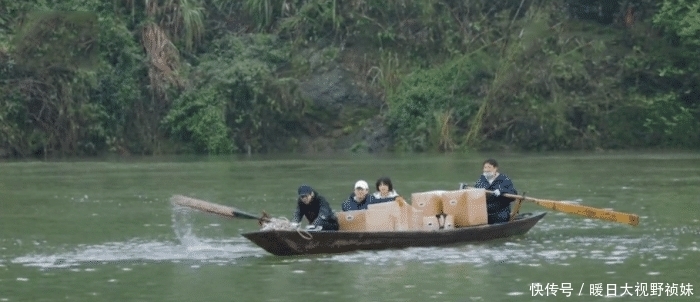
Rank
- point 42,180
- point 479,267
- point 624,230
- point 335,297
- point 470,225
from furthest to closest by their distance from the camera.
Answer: point 42,180
point 624,230
point 470,225
point 479,267
point 335,297

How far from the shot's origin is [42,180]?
3941 cm

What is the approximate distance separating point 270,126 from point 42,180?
15.6 meters

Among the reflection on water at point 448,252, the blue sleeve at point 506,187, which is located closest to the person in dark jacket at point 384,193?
the reflection on water at point 448,252

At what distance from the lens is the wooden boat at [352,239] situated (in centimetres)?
2152

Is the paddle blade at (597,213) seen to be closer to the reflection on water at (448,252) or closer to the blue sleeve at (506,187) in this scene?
the reflection on water at (448,252)

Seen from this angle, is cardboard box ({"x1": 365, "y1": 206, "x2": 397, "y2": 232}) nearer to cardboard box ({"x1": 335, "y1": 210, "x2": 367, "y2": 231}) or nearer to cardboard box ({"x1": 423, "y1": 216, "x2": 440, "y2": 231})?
cardboard box ({"x1": 335, "y1": 210, "x2": 367, "y2": 231})

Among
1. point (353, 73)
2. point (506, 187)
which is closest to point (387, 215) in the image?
point (506, 187)

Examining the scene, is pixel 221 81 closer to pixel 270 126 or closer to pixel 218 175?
pixel 270 126

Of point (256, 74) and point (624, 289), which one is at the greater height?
point (256, 74)

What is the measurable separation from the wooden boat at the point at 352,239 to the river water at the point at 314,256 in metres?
0.19

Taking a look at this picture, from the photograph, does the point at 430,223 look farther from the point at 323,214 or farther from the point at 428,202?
the point at 323,214

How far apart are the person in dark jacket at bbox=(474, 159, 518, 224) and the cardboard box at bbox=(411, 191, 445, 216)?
1.38m

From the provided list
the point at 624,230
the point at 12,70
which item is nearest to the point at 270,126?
the point at 12,70

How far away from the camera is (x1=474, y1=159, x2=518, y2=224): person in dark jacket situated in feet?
82.6
